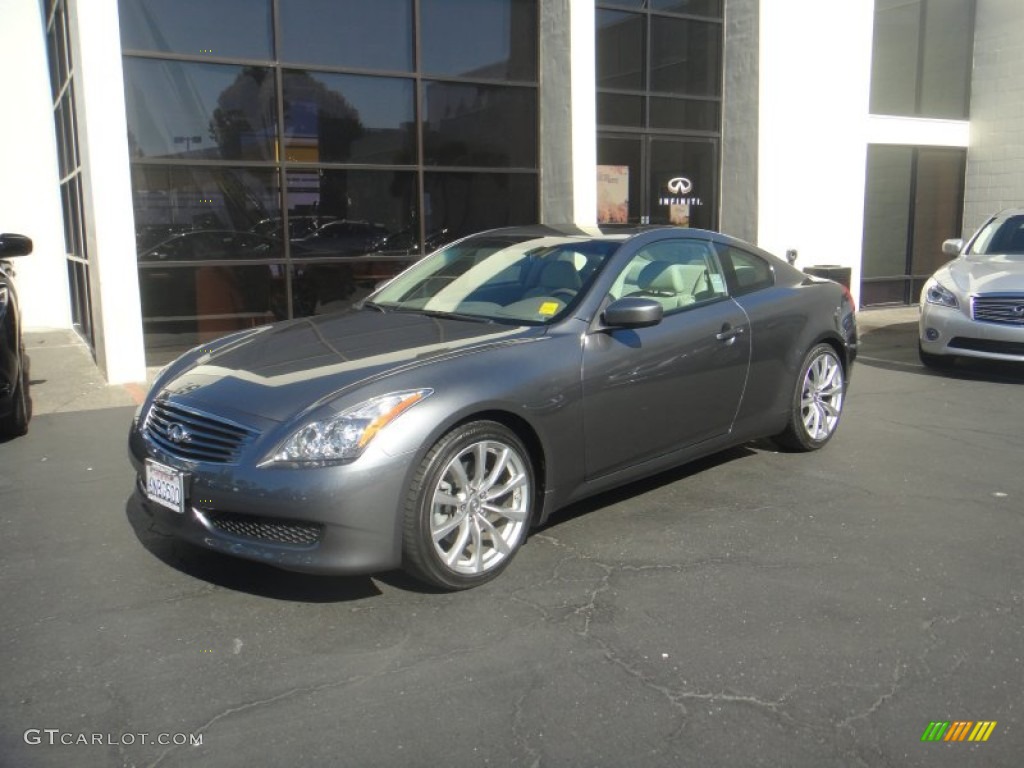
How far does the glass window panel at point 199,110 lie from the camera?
9.02 meters

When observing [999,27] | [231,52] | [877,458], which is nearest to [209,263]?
[231,52]

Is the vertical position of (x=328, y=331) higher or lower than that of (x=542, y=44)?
lower

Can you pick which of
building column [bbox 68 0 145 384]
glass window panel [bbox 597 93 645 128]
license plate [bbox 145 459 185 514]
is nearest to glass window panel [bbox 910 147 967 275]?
glass window panel [bbox 597 93 645 128]

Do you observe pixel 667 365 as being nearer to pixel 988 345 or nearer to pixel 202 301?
pixel 988 345

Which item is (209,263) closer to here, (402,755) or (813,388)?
(813,388)

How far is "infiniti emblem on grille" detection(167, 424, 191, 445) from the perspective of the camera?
12.8 feet

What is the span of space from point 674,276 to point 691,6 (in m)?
8.29

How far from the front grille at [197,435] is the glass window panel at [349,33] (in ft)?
21.5

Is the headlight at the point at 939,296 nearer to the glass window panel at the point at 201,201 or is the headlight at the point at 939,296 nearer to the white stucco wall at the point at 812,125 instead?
the white stucco wall at the point at 812,125

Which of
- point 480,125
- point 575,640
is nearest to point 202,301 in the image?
point 480,125

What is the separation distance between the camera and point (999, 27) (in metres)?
14.2

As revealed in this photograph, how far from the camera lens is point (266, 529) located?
3682mm

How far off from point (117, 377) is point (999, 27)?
13408mm

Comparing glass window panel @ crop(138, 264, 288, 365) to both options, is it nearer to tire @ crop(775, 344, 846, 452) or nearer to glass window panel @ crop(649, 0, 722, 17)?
tire @ crop(775, 344, 846, 452)
